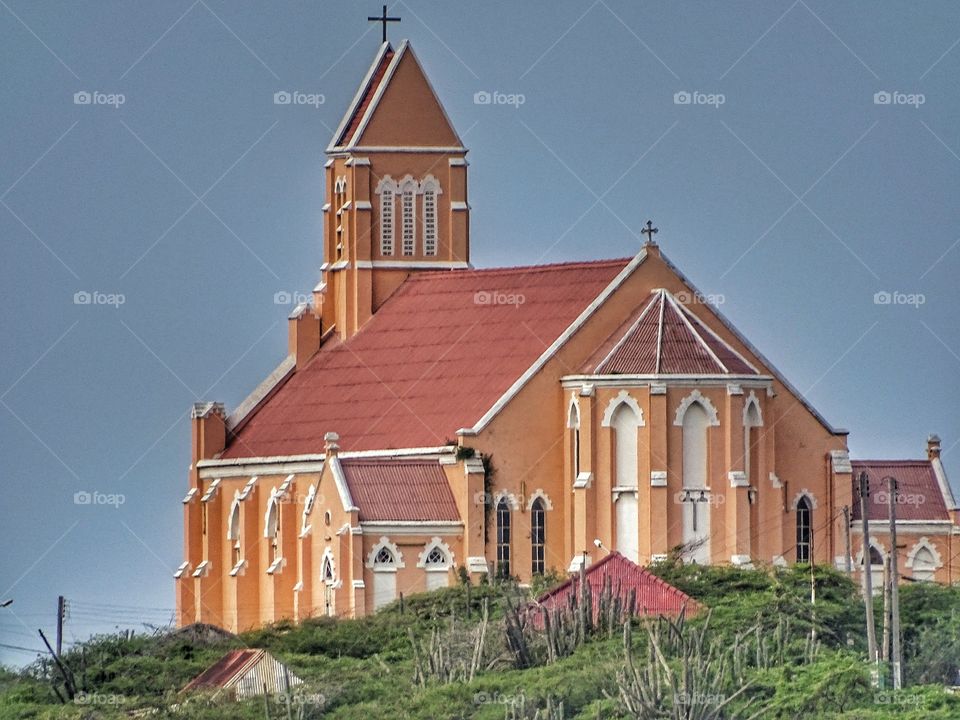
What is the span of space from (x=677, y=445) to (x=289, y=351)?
18709mm

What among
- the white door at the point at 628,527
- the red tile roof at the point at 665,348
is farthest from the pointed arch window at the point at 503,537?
the red tile roof at the point at 665,348

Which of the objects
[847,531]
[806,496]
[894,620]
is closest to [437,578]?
[806,496]

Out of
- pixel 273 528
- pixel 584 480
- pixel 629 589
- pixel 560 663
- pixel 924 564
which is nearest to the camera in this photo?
pixel 560 663

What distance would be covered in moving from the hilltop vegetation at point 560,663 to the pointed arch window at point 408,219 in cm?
1779

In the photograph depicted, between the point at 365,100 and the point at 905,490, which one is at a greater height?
the point at 365,100

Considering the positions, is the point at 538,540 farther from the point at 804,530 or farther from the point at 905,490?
the point at 905,490

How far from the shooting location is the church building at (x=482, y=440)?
384 ft

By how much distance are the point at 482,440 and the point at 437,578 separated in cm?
393

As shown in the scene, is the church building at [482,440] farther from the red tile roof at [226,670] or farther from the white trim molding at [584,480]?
the red tile roof at [226,670]

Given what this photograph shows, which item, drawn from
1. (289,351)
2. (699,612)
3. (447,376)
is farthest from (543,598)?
(289,351)

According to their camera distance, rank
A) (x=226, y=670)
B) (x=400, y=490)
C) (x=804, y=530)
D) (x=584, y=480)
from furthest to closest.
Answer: (x=804, y=530), (x=400, y=490), (x=584, y=480), (x=226, y=670)

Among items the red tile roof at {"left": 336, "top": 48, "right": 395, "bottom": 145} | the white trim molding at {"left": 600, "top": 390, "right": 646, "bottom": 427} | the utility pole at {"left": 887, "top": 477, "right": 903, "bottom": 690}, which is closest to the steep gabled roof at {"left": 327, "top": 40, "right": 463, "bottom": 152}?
the red tile roof at {"left": 336, "top": 48, "right": 395, "bottom": 145}

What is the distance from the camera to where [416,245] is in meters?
130

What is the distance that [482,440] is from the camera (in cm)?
11869
